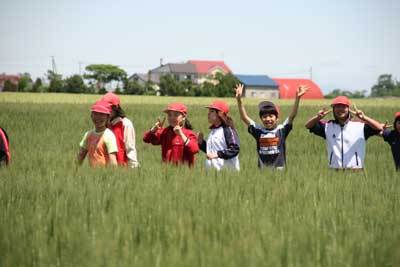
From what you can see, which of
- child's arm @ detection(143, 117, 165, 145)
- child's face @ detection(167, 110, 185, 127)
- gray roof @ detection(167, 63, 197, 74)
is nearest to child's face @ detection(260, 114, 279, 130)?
child's face @ detection(167, 110, 185, 127)

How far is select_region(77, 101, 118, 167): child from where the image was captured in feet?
22.0

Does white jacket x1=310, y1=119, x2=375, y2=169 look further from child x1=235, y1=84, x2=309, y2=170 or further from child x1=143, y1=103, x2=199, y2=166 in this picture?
child x1=143, y1=103, x2=199, y2=166

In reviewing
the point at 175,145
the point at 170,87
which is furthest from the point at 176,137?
the point at 170,87

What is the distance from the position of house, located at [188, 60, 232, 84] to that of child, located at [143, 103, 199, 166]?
14147cm

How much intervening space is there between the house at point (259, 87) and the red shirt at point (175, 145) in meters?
128

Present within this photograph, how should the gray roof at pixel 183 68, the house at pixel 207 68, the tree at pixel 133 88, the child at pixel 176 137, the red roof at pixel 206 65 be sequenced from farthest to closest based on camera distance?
the red roof at pixel 206 65, the gray roof at pixel 183 68, the house at pixel 207 68, the tree at pixel 133 88, the child at pixel 176 137

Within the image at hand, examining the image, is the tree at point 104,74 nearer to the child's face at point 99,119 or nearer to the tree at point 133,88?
the tree at point 133,88

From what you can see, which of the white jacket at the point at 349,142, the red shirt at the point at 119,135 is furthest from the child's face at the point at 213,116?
the white jacket at the point at 349,142

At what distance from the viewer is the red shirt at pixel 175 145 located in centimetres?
716

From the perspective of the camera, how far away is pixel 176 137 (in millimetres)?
7301

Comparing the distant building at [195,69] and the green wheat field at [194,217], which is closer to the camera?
the green wheat field at [194,217]

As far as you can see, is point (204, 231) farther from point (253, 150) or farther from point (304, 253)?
point (253, 150)

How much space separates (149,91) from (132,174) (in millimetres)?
84784

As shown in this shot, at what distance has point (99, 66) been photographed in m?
127
